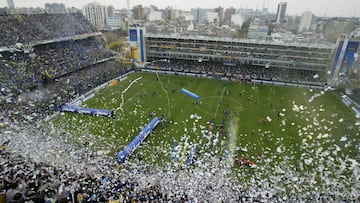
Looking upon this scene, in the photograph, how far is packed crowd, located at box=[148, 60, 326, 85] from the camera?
36.4 m

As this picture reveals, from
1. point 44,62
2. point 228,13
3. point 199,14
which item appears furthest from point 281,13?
point 44,62

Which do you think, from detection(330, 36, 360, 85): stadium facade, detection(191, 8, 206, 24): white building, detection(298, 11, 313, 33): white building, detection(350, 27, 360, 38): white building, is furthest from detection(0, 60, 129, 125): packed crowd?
detection(191, 8, 206, 24): white building

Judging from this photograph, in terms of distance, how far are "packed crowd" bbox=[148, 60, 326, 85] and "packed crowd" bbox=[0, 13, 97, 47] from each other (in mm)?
15801

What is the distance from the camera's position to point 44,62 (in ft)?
106

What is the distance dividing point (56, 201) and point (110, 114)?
46.6 feet

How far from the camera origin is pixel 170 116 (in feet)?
78.4

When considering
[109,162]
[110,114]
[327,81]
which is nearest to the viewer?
[109,162]

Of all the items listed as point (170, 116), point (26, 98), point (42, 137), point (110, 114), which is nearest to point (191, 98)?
point (170, 116)

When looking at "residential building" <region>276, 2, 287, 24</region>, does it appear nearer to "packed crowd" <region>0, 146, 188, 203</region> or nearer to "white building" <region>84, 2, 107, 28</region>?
"white building" <region>84, 2, 107, 28</region>

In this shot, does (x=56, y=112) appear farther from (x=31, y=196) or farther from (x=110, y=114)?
(x=31, y=196)

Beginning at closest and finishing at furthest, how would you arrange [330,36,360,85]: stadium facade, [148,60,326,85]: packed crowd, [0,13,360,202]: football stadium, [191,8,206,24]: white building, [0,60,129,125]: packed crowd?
[0,13,360,202]: football stadium
[0,60,129,125]: packed crowd
[330,36,360,85]: stadium facade
[148,60,326,85]: packed crowd
[191,8,206,24]: white building

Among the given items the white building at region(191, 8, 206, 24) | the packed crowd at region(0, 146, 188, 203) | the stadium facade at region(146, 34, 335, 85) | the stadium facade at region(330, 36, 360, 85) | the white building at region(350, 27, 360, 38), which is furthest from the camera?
the white building at region(191, 8, 206, 24)

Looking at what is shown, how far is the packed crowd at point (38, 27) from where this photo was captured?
1250 inches

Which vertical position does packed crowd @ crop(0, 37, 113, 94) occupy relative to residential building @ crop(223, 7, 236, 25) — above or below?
below
